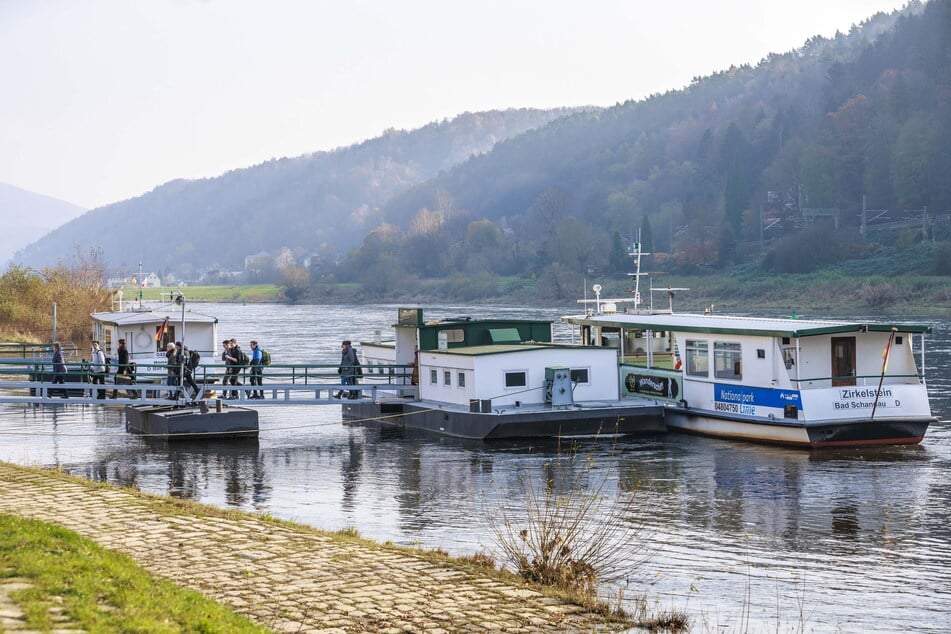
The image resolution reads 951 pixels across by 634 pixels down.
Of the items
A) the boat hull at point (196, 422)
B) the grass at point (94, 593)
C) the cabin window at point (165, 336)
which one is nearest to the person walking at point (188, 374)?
the boat hull at point (196, 422)

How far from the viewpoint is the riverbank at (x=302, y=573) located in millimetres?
13102

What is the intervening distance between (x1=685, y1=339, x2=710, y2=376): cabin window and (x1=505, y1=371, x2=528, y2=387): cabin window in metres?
5.48

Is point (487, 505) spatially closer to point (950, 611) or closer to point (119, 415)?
point (950, 611)

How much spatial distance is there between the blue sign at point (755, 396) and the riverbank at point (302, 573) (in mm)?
18407

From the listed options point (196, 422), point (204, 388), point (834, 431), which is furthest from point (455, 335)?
point (834, 431)

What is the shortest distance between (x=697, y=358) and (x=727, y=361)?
1.53m

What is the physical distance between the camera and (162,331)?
153ft

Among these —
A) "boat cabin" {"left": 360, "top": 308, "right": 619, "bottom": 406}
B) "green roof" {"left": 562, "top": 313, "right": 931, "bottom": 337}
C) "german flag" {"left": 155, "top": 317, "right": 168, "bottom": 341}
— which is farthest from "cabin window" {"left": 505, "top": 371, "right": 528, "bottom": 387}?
"german flag" {"left": 155, "top": 317, "right": 168, "bottom": 341}

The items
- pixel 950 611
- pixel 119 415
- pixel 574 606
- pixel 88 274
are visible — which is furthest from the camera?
pixel 88 274

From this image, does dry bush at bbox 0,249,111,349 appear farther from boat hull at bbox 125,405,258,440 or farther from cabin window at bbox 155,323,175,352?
boat hull at bbox 125,405,258,440

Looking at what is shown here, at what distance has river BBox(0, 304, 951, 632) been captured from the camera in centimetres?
1730

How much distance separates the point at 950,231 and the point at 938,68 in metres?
53.2

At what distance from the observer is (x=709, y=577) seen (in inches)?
720

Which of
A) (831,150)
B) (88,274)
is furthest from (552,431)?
(831,150)
